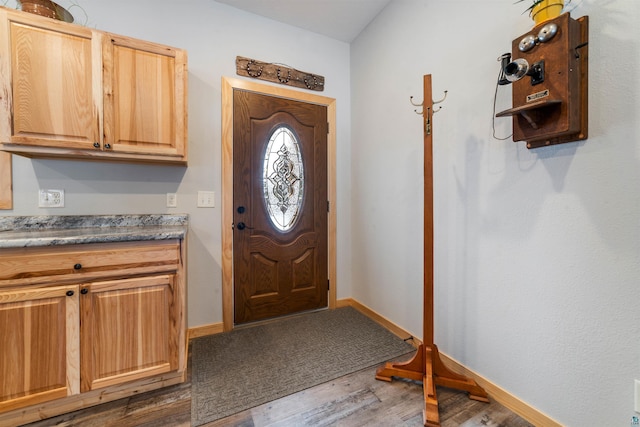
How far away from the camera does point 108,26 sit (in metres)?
1.83

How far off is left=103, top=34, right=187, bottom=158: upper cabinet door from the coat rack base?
6.47 ft

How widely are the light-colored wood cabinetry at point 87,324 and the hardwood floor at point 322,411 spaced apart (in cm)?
7

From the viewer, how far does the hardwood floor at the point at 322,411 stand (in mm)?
1273

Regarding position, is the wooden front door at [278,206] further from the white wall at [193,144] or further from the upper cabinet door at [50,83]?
the upper cabinet door at [50,83]

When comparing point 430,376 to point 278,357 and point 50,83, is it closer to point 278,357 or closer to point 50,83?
point 278,357

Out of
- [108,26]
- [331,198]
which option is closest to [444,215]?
[331,198]

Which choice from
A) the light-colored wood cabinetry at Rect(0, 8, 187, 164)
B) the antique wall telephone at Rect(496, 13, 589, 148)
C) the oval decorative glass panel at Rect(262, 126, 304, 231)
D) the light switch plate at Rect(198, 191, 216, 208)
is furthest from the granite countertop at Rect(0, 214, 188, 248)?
the antique wall telephone at Rect(496, 13, 589, 148)

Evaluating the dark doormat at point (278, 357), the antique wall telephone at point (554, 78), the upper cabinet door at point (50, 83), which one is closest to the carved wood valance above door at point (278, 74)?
the upper cabinet door at point (50, 83)

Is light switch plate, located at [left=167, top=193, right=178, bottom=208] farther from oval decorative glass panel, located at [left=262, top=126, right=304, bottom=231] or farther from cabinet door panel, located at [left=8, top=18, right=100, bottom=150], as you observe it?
oval decorative glass panel, located at [left=262, top=126, right=304, bottom=231]

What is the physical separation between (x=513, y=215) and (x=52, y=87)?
8.75 feet

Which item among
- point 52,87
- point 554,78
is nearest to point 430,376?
point 554,78

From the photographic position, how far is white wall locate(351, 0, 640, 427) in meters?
1.01

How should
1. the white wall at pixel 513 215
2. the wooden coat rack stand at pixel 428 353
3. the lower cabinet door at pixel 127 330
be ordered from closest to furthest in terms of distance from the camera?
1. the white wall at pixel 513 215
2. the lower cabinet door at pixel 127 330
3. the wooden coat rack stand at pixel 428 353

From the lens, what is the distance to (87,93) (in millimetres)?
1505
